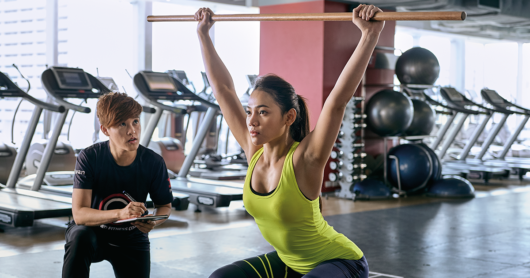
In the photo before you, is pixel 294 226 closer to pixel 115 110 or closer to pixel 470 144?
pixel 115 110

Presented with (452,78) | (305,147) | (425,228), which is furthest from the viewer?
(452,78)

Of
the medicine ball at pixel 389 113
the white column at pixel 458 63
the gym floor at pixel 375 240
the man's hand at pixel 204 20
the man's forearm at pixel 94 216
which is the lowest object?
the gym floor at pixel 375 240

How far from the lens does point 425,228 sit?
188 inches

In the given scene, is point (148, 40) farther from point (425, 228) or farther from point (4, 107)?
point (425, 228)

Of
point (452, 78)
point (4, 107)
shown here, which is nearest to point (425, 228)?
point (4, 107)

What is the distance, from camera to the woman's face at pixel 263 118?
64.2 inches

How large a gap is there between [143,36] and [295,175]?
716 cm

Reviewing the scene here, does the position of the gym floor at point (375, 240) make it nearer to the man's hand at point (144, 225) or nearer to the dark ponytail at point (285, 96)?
the man's hand at point (144, 225)

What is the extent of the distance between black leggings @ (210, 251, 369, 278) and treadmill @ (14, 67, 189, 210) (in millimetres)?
3321

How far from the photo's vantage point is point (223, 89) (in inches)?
77.1

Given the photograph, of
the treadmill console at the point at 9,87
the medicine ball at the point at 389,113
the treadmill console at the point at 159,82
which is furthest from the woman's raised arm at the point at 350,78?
the medicine ball at the point at 389,113

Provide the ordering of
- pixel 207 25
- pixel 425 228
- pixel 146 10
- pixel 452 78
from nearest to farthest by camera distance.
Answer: pixel 207 25 → pixel 425 228 → pixel 146 10 → pixel 452 78

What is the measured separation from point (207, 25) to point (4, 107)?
7.50m

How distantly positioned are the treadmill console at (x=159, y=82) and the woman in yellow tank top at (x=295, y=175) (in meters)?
4.23
